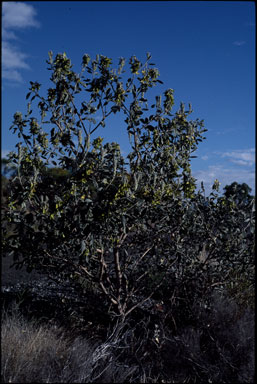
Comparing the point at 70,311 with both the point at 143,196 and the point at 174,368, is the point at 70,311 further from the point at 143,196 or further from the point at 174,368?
the point at 143,196

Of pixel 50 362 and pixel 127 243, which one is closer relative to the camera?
pixel 50 362

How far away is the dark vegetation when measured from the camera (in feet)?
10.7

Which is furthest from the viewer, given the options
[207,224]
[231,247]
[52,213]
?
[231,247]

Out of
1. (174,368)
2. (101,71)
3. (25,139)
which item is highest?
(101,71)

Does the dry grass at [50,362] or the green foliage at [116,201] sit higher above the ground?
the green foliage at [116,201]

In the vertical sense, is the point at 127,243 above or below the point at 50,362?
above

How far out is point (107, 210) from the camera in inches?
121

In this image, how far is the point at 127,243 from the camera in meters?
4.21

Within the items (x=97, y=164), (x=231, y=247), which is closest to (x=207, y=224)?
(x=231, y=247)

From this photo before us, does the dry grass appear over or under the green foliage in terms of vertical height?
under

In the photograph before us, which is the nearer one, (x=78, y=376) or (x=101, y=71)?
(x=78, y=376)

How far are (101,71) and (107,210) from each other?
136 cm

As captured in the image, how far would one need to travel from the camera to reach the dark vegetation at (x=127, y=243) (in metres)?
3.25

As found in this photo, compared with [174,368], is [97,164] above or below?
above
